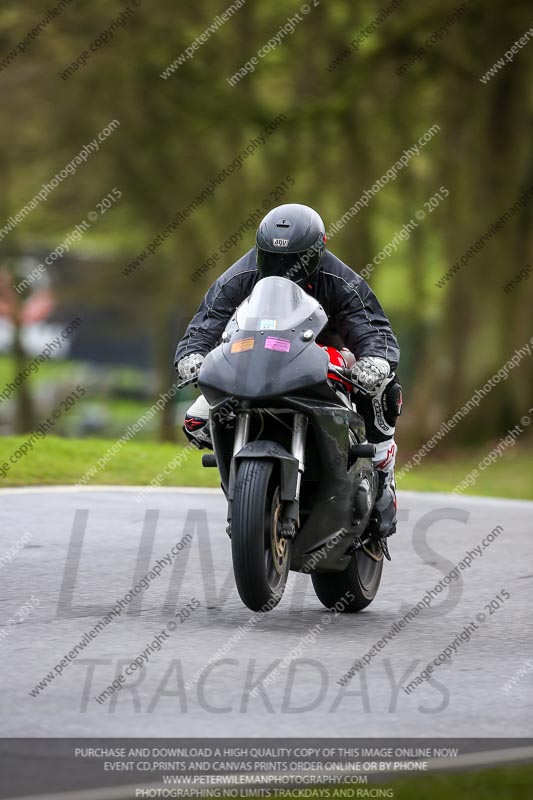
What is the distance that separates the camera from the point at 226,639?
676cm

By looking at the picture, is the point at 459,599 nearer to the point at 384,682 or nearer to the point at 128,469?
the point at 384,682

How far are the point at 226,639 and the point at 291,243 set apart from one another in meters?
1.88

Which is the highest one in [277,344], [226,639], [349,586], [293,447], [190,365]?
[277,344]

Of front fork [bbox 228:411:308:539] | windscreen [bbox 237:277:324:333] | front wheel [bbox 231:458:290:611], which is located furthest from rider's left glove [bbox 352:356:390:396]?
front wheel [bbox 231:458:290:611]

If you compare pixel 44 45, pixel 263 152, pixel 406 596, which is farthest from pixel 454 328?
pixel 406 596

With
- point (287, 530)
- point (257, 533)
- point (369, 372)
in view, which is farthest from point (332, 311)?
point (257, 533)

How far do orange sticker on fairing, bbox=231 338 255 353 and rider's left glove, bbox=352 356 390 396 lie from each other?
557 mm

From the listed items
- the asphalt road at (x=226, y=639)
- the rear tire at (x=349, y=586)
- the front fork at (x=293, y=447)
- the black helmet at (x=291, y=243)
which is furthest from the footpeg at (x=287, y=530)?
the black helmet at (x=291, y=243)

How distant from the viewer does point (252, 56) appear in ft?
86.9

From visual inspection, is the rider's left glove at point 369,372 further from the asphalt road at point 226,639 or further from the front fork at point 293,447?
the asphalt road at point 226,639

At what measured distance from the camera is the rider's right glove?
7391mm

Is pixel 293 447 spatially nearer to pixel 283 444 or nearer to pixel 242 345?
pixel 283 444

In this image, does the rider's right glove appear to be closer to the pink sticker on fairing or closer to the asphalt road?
the pink sticker on fairing

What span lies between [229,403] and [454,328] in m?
17.2
